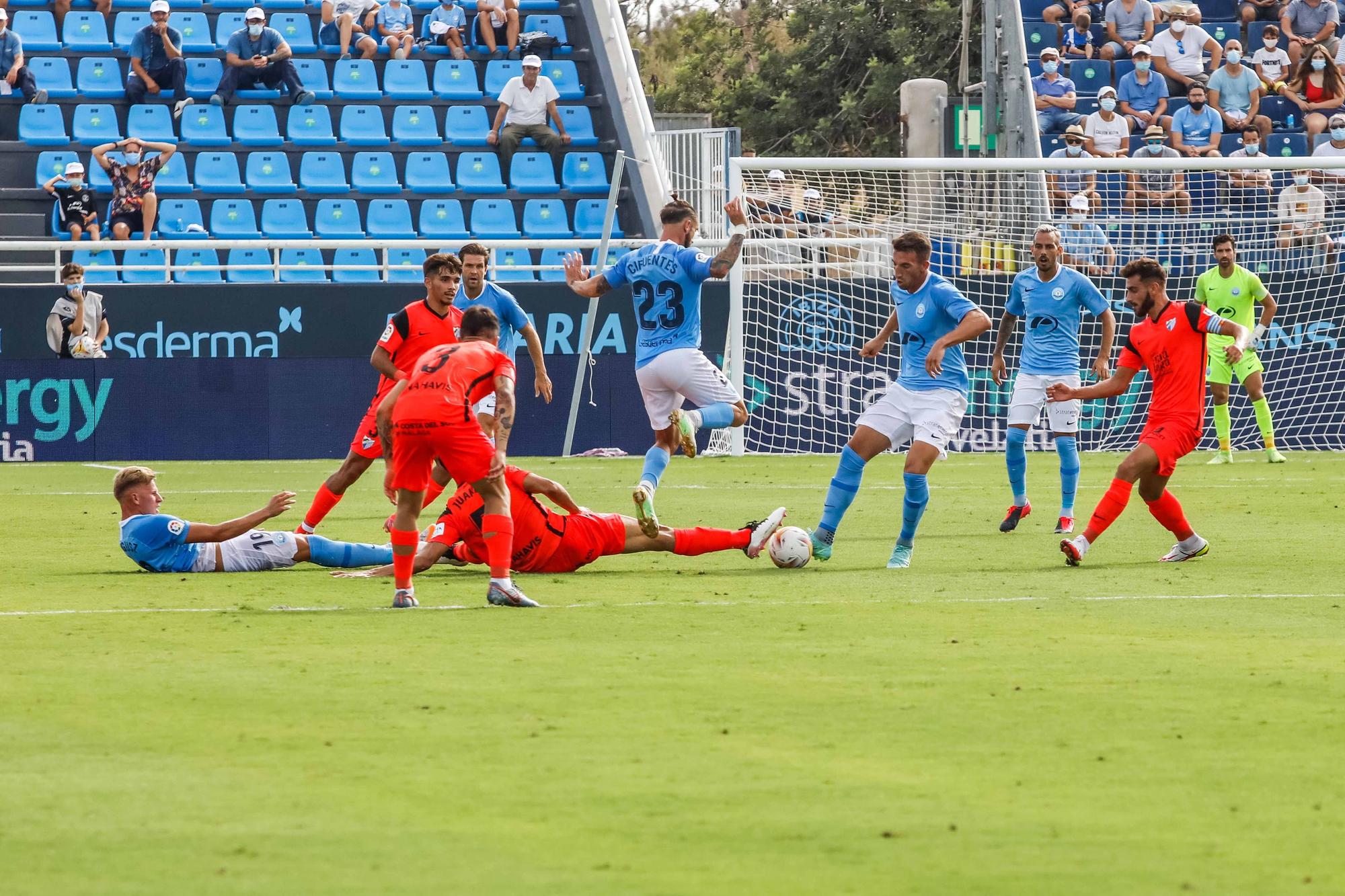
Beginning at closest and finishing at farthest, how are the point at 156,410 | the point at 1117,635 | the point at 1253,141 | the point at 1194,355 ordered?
the point at 1117,635
the point at 1194,355
the point at 156,410
the point at 1253,141

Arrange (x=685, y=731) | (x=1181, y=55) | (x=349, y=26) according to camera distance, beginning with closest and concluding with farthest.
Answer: (x=685, y=731) → (x=349, y=26) → (x=1181, y=55)

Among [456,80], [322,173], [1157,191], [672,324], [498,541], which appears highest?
[456,80]

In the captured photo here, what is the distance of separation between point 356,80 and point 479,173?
7.82 ft

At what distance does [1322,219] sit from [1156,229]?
2.06 meters

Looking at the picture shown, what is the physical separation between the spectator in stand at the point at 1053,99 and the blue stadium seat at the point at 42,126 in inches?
530

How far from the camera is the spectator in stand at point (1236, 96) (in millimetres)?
26484

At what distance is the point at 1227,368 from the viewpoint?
65.2ft

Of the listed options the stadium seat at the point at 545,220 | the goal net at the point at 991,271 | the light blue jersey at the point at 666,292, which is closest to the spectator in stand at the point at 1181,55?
the goal net at the point at 991,271

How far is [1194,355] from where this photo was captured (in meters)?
11.3

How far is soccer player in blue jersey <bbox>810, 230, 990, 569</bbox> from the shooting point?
10938 mm

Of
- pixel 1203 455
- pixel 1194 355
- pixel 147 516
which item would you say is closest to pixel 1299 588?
pixel 1194 355

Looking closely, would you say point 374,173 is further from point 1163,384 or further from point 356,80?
point 1163,384

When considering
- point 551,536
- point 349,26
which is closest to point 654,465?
point 551,536

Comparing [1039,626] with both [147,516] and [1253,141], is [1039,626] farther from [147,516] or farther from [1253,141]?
[1253,141]
